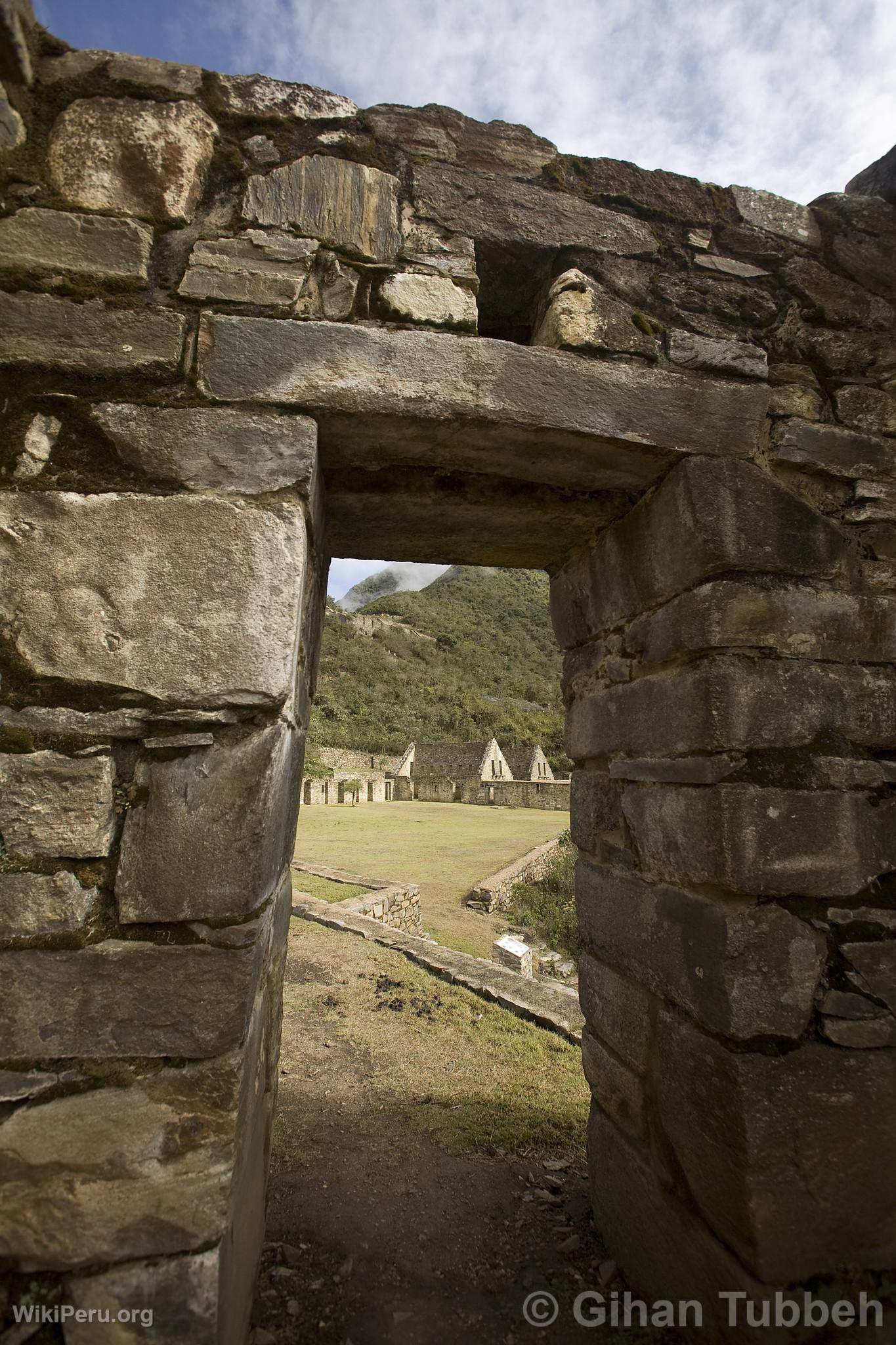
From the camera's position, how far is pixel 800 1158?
61.1 inches

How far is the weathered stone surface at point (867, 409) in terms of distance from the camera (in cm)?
210

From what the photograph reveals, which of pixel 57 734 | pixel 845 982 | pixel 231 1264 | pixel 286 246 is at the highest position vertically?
pixel 286 246

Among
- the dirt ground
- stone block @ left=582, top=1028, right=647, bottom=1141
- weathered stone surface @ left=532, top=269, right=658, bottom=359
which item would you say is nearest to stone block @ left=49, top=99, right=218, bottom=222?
weathered stone surface @ left=532, top=269, right=658, bottom=359

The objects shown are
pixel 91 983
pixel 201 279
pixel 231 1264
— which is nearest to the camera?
pixel 91 983

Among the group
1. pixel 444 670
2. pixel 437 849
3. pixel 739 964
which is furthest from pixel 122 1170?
pixel 444 670

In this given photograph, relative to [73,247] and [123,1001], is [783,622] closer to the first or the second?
[123,1001]

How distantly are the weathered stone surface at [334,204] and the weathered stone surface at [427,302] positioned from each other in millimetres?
103

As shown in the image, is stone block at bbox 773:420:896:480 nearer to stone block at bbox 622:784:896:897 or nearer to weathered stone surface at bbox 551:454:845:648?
weathered stone surface at bbox 551:454:845:648

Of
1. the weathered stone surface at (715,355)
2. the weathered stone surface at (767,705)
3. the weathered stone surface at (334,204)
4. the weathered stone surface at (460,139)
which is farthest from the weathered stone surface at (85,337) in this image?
the weathered stone surface at (767,705)

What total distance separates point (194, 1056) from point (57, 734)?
2.39 ft

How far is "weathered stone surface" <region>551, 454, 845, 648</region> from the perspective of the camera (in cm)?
179

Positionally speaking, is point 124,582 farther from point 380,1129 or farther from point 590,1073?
point 380,1129

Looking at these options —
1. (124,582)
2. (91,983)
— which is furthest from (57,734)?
(91,983)

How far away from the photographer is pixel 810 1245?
5.06 feet
